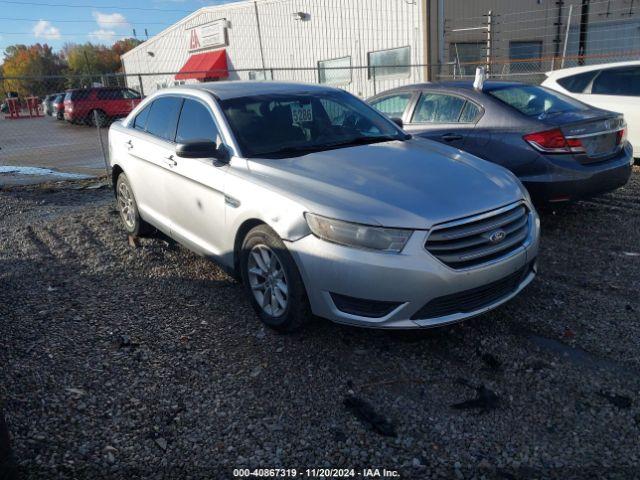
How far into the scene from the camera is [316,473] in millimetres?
2447

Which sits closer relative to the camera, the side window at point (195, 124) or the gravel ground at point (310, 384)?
the gravel ground at point (310, 384)

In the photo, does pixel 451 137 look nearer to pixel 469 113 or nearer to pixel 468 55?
pixel 469 113

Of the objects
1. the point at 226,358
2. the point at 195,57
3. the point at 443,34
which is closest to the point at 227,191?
the point at 226,358

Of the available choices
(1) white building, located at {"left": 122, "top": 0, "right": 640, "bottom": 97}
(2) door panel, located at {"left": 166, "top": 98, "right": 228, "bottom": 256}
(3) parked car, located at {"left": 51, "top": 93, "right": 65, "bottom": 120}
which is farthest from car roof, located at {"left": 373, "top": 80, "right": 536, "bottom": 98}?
(3) parked car, located at {"left": 51, "top": 93, "right": 65, "bottom": 120}

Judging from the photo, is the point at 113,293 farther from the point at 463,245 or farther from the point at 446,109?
the point at 446,109

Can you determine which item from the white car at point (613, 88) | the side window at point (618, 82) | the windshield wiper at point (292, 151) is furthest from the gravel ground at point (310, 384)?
the side window at point (618, 82)

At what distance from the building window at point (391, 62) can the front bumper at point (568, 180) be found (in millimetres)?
11372

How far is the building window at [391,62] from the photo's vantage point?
16234mm

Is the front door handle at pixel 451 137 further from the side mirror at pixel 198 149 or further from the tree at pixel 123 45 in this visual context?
the tree at pixel 123 45

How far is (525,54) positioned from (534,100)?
1377 cm

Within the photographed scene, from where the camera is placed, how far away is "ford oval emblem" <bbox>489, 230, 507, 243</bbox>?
3217 millimetres

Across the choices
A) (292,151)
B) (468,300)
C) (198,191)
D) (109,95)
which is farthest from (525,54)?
(109,95)

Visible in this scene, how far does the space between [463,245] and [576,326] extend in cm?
116

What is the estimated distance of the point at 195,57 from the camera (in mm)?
29562
